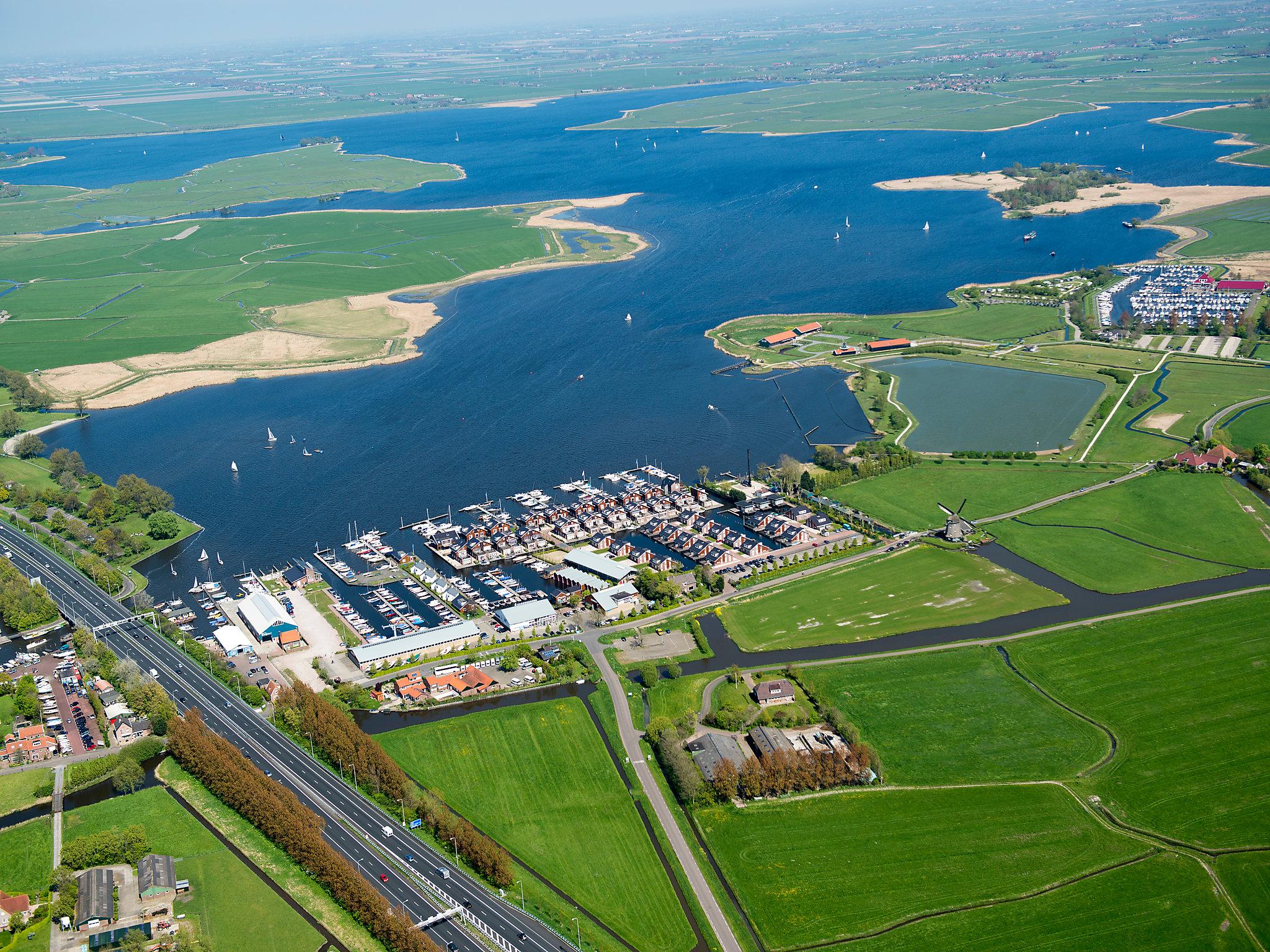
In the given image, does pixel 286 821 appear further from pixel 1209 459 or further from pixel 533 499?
pixel 1209 459

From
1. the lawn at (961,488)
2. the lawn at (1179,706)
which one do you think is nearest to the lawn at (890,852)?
the lawn at (1179,706)

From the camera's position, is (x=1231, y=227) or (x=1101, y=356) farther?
(x=1231, y=227)

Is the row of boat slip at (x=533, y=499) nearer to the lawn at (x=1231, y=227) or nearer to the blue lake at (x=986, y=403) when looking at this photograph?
the blue lake at (x=986, y=403)

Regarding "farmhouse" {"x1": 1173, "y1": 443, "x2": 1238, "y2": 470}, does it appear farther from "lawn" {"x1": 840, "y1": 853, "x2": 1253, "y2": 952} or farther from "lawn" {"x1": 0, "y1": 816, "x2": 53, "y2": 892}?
"lawn" {"x1": 0, "y1": 816, "x2": 53, "y2": 892}

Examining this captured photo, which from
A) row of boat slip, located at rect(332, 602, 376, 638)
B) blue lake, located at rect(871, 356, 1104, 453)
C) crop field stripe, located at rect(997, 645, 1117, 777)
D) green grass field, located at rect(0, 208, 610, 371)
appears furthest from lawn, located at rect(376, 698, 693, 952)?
green grass field, located at rect(0, 208, 610, 371)

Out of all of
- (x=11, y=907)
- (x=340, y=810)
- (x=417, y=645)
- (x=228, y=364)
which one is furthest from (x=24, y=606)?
(x=228, y=364)

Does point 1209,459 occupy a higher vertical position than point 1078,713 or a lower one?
higher
